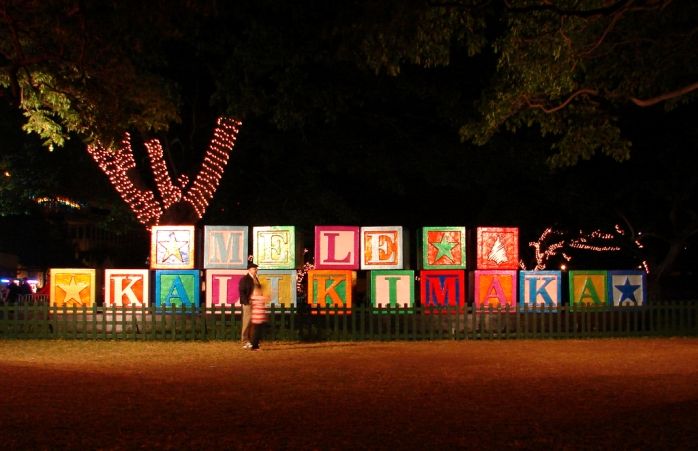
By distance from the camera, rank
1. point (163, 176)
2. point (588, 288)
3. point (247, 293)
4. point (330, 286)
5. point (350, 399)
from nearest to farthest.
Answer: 1. point (350, 399)
2. point (247, 293)
3. point (330, 286)
4. point (588, 288)
5. point (163, 176)

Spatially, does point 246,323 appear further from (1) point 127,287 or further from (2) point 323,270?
(1) point 127,287

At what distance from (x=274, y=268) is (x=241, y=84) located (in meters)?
5.31

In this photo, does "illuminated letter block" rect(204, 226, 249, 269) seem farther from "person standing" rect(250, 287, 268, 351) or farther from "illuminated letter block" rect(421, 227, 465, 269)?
"illuminated letter block" rect(421, 227, 465, 269)

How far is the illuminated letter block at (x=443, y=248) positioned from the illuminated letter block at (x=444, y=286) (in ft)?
0.72

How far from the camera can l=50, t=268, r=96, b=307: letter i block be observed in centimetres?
2042

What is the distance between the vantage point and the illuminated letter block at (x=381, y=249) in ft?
66.5

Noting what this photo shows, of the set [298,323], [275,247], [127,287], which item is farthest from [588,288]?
[127,287]

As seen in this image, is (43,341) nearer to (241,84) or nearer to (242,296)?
(242,296)

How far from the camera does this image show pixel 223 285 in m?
20.4

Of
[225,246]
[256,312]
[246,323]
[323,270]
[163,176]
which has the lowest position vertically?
[246,323]

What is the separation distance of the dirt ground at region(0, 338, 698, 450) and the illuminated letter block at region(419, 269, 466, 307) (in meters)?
2.98

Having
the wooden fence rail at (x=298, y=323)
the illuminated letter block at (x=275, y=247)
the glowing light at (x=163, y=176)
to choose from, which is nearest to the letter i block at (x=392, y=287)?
the wooden fence rail at (x=298, y=323)

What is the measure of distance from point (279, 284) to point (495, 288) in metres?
5.60

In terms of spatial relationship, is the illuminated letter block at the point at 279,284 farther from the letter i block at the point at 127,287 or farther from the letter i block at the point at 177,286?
the letter i block at the point at 127,287
